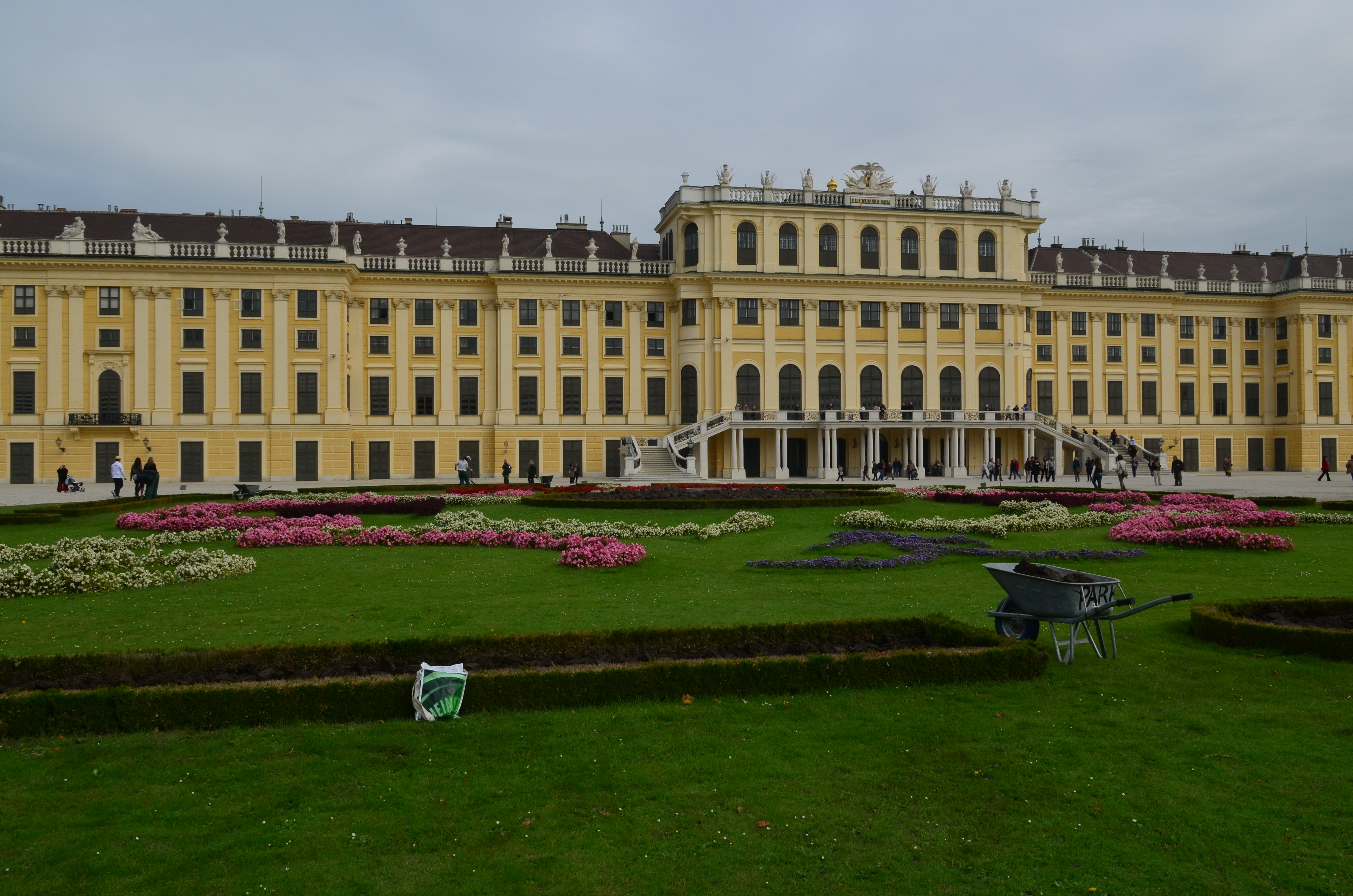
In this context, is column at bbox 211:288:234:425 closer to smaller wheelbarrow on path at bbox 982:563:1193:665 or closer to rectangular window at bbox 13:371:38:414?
rectangular window at bbox 13:371:38:414

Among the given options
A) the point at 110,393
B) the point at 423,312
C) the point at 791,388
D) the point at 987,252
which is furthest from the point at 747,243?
the point at 110,393

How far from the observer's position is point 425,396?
195 feet

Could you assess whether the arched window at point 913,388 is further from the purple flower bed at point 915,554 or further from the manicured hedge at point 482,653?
the manicured hedge at point 482,653

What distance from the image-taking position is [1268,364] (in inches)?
2729

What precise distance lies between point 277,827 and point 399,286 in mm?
55149

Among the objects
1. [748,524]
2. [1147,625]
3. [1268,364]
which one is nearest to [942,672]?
[1147,625]

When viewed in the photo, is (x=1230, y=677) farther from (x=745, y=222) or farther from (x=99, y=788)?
(x=745, y=222)

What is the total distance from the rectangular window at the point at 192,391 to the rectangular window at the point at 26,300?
8.60 m

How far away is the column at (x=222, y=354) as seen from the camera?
179ft

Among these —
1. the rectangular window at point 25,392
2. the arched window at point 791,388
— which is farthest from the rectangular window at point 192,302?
the arched window at point 791,388

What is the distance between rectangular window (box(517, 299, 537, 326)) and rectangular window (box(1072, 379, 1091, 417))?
121 ft

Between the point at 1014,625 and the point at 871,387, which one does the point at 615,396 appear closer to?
the point at 871,387

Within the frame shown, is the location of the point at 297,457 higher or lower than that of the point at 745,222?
lower

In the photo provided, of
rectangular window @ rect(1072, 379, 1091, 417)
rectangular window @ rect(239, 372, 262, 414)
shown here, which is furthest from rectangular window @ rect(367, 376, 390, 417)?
rectangular window @ rect(1072, 379, 1091, 417)
